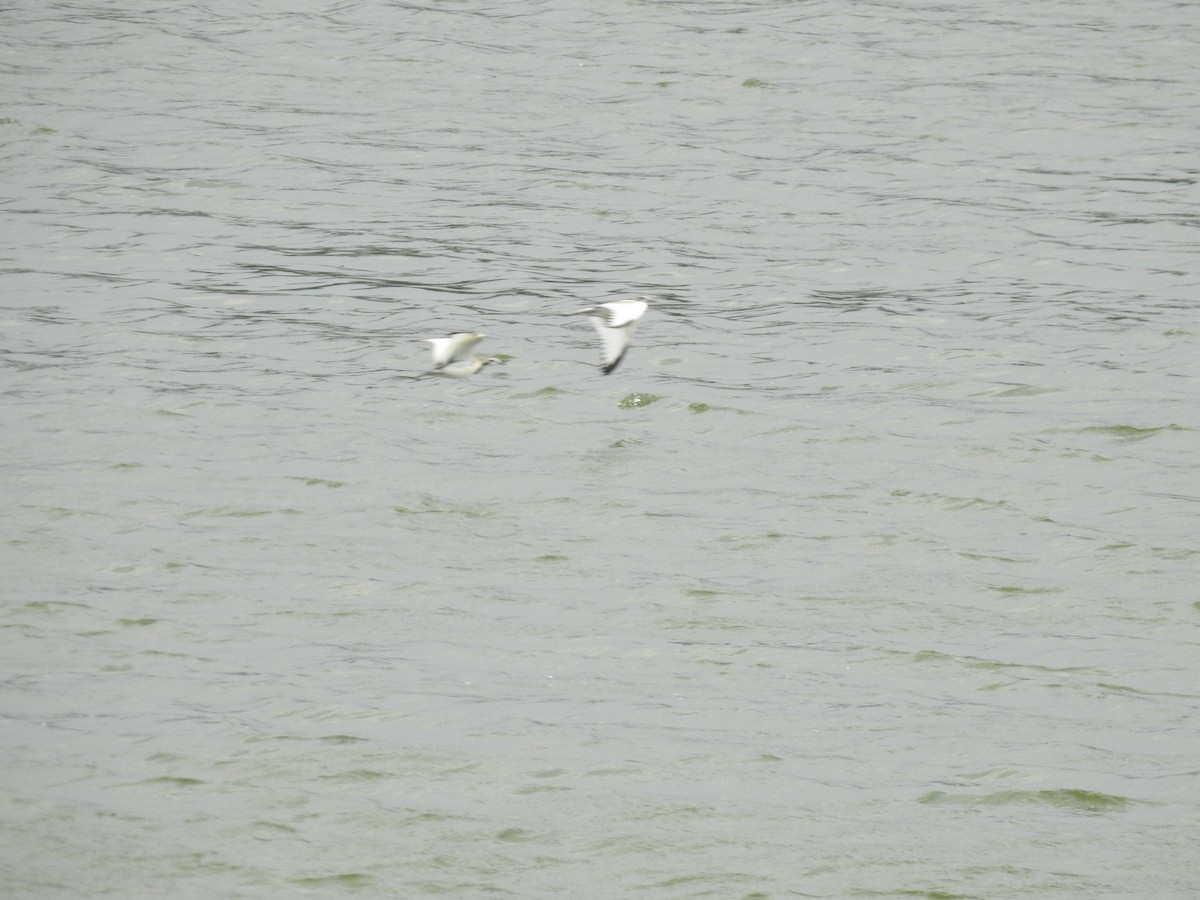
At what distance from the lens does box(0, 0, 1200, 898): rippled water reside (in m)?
6.48

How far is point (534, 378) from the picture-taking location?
1120cm

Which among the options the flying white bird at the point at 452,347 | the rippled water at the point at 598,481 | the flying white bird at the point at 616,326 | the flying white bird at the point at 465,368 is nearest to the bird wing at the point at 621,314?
the flying white bird at the point at 616,326

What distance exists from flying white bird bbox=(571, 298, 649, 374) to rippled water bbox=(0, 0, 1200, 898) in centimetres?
52

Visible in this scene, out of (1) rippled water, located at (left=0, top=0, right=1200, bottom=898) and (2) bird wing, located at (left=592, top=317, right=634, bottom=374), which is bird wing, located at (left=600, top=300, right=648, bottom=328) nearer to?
(2) bird wing, located at (left=592, top=317, right=634, bottom=374)

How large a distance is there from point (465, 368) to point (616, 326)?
1148 mm

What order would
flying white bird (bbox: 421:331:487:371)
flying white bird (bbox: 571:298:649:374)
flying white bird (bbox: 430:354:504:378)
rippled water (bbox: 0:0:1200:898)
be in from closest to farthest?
rippled water (bbox: 0:0:1200:898) < flying white bird (bbox: 571:298:649:374) < flying white bird (bbox: 421:331:487:371) < flying white bird (bbox: 430:354:504:378)

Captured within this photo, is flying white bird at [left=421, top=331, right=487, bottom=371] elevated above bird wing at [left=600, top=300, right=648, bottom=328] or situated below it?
above

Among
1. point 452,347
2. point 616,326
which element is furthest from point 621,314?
point 452,347

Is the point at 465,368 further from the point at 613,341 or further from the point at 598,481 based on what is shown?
the point at 598,481

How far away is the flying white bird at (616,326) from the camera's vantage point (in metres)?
10.3

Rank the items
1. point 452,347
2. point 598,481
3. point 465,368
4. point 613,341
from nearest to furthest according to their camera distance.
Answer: point 598,481 < point 613,341 < point 452,347 < point 465,368

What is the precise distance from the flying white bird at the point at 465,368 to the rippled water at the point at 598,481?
0.16 m

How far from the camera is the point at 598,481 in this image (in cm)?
962

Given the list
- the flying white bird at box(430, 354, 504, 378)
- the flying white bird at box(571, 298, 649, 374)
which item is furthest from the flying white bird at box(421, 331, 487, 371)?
the flying white bird at box(571, 298, 649, 374)
